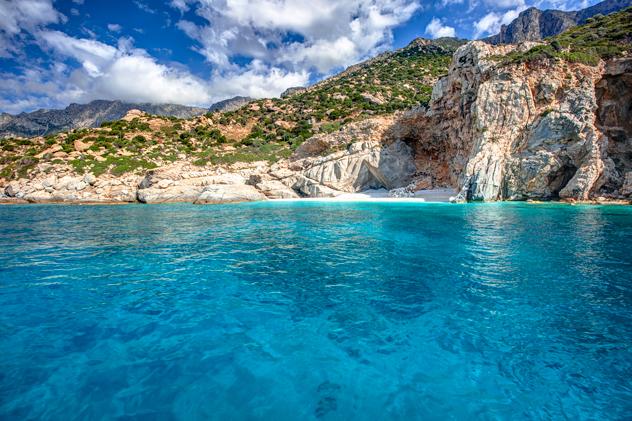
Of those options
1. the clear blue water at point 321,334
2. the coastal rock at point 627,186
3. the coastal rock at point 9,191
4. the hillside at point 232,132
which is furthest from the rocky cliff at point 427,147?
the clear blue water at point 321,334

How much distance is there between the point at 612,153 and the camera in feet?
91.4

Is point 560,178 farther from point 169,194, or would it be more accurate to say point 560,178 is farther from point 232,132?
point 232,132

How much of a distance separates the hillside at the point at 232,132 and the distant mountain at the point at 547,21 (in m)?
56.0

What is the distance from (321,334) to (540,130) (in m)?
33.2

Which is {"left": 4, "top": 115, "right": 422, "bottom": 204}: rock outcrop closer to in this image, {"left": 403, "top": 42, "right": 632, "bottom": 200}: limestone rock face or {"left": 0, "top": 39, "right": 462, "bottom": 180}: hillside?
{"left": 0, "top": 39, "right": 462, "bottom": 180}: hillside

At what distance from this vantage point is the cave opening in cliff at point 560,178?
28406mm

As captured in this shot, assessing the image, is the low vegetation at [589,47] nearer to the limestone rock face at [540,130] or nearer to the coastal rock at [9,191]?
the limestone rock face at [540,130]

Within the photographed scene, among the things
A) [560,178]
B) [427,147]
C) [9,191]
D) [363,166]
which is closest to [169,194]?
[9,191]

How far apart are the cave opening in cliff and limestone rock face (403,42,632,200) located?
7 centimetres

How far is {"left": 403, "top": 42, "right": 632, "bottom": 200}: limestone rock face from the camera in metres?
27.0

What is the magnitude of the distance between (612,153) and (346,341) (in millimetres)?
35785

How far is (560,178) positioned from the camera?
29.2m

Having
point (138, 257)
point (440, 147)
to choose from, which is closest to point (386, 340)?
point (138, 257)

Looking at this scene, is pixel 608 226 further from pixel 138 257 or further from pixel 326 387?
pixel 138 257
